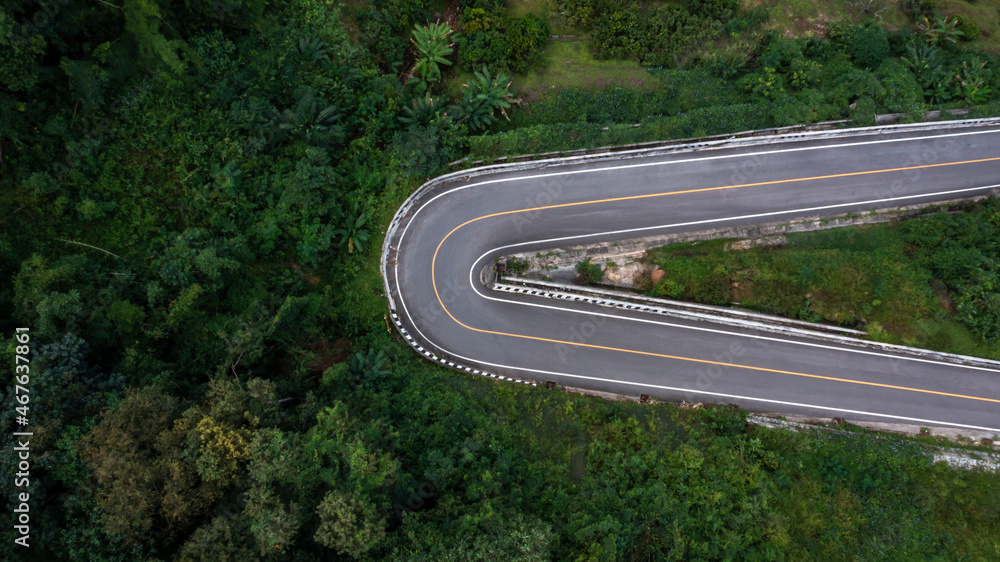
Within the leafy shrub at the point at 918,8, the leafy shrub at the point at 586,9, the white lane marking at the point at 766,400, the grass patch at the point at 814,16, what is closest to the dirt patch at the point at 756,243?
the white lane marking at the point at 766,400

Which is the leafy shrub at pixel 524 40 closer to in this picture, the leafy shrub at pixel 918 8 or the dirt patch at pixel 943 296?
the leafy shrub at pixel 918 8

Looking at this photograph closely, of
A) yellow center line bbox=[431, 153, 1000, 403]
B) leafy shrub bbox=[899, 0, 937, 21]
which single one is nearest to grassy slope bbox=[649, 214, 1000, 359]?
yellow center line bbox=[431, 153, 1000, 403]

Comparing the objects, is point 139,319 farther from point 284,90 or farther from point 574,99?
point 574,99

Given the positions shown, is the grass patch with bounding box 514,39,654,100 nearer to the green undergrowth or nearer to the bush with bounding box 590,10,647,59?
the bush with bounding box 590,10,647,59

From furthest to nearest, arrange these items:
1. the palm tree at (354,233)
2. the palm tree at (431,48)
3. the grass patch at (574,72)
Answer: the grass patch at (574,72) → the palm tree at (431,48) → the palm tree at (354,233)

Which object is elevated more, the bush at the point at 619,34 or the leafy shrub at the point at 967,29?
the bush at the point at 619,34

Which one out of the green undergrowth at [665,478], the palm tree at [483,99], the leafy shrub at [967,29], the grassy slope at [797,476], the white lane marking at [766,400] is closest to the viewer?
the green undergrowth at [665,478]

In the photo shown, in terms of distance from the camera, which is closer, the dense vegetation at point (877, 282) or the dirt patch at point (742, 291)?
the dense vegetation at point (877, 282)

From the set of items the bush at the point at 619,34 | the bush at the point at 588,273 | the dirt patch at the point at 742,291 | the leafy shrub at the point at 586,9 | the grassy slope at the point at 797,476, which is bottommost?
the grassy slope at the point at 797,476
